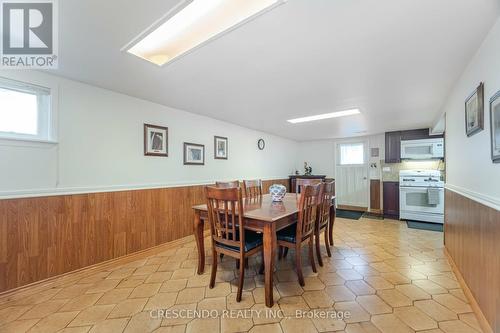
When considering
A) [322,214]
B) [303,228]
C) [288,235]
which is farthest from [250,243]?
[322,214]

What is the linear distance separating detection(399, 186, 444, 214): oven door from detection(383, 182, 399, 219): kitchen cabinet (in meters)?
0.28

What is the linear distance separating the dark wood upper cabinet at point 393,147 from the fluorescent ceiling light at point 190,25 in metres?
5.13

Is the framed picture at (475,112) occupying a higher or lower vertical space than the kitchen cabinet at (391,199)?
higher

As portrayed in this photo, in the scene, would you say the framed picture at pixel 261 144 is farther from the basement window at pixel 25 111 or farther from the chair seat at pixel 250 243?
the basement window at pixel 25 111

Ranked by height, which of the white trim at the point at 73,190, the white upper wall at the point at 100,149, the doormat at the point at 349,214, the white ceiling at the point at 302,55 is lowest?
the doormat at the point at 349,214

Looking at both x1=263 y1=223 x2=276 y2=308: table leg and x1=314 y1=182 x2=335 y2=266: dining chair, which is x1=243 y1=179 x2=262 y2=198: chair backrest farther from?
x1=263 y1=223 x2=276 y2=308: table leg

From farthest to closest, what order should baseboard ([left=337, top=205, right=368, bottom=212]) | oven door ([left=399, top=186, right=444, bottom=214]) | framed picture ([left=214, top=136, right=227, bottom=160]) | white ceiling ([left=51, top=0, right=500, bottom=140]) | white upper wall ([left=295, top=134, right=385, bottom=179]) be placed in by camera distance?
baseboard ([left=337, top=205, right=368, bottom=212]) < white upper wall ([left=295, top=134, right=385, bottom=179]) < oven door ([left=399, top=186, right=444, bottom=214]) < framed picture ([left=214, top=136, right=227, bottom=160]) < white ceiling ([left=51, top=0, right=500, bottom=140])

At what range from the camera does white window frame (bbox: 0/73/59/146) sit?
193cm

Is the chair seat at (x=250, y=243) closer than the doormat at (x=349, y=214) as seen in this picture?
Yes

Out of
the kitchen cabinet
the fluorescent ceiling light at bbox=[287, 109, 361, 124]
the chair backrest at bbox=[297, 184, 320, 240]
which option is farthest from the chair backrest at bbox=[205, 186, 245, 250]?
the kitchen cabinet

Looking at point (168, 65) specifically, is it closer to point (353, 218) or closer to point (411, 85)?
point (411, 85)

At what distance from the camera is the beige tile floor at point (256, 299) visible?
1.57 metres

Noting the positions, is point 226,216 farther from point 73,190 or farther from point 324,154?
point 324,154

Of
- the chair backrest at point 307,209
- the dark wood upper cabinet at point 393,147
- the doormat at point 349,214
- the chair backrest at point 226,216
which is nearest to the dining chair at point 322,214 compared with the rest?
the chair backrest at point 307,209
